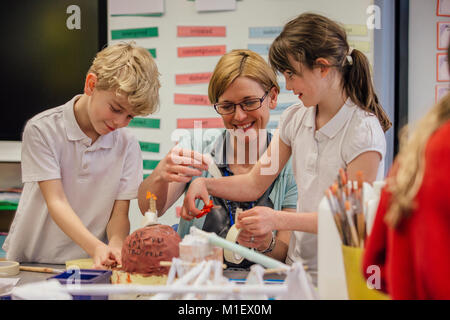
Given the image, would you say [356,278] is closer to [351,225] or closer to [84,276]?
[351,225]

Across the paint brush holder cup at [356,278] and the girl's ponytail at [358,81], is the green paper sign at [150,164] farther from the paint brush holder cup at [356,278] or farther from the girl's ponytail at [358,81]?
the paint brush holder cup at [356,278]

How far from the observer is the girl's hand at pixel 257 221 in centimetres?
96

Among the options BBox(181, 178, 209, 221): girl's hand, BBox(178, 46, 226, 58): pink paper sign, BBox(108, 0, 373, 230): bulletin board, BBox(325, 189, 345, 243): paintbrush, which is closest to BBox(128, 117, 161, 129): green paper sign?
BBox(108, 0, 373, 230): bulletin board

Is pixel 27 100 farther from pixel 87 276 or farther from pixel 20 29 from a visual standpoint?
pixel 87 276

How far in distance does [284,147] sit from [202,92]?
34.4 inches

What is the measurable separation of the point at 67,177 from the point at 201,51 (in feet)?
3.12

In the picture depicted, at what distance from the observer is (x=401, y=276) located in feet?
1.50

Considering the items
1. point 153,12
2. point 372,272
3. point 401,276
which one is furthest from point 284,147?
point 153,12

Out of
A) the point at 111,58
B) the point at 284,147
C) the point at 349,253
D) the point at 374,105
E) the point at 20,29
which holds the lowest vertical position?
the point at 349,253

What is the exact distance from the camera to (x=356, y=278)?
2.14 feet

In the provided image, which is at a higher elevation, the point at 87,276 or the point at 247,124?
the point at 247,124

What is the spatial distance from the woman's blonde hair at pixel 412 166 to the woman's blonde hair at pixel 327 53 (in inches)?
22.2

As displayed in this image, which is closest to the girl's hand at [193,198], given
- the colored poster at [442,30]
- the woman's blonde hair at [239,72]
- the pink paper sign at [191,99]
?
the woman's blonde hair at [239,72]

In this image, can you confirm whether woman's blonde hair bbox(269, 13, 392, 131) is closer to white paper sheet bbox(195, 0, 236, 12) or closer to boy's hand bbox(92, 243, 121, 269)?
boy's hand bbox(92, 243, 121, 269)
